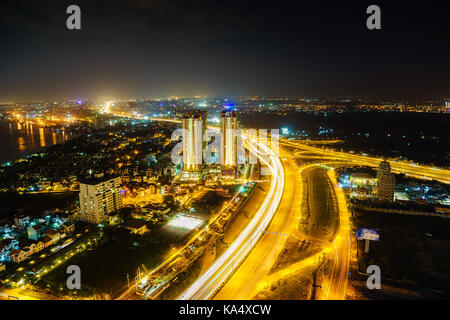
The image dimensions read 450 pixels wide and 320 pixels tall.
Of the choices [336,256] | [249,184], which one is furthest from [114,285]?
[249,184]

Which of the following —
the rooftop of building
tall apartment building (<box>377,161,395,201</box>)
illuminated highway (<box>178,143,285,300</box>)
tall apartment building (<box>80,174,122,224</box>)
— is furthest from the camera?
tall apartment building (<box>377,161,395,201</box>)

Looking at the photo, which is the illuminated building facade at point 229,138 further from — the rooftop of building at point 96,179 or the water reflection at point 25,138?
the water reflection at point 25,138

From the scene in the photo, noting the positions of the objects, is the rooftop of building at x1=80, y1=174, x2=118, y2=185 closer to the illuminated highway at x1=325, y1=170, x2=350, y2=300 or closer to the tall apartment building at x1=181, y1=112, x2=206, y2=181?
the tall apartment building at x1=181, y1=112, x2=206, y2=181

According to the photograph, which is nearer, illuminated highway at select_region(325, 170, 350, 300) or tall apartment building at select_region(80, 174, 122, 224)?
illuminated highway at select_region(325, 170, 350, 300)

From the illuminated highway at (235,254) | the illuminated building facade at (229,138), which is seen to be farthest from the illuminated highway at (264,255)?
the illuminated building facade at (229,138)

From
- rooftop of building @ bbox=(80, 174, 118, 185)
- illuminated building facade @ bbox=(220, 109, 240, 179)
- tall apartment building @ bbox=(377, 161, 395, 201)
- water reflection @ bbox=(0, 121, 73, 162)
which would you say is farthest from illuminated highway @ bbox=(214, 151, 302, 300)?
water reflection @ bbox=(0, 121, 73, 162)
